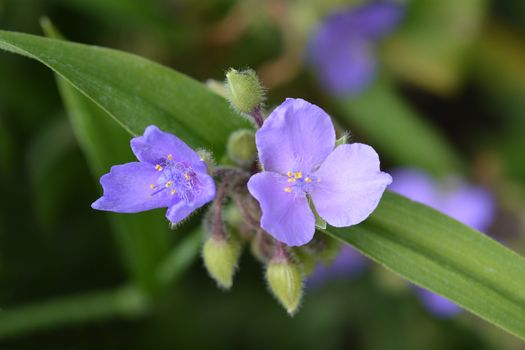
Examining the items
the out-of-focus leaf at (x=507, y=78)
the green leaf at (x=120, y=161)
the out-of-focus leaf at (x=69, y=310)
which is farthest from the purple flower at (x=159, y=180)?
the out-of-focus leaf at (x=507, y=78)

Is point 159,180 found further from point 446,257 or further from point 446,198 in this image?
point 446,198

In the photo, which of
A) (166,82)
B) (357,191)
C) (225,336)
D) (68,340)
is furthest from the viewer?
(225,336)

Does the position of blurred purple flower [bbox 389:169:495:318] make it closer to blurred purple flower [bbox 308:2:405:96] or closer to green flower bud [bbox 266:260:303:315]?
blurred purple flower [bbox 308:2:405:96]

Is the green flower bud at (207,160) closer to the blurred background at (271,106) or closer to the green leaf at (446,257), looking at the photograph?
the green leaf at (446,257)

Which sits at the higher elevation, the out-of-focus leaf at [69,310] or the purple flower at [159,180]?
the purple flower at [159,180]

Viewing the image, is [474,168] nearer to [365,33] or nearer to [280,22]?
[365,33]

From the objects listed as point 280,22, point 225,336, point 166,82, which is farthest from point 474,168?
point 166,82

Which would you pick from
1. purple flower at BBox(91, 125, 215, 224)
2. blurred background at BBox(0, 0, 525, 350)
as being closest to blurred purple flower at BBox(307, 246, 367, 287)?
blurred background at BBox(0, 0, 525, 350)
